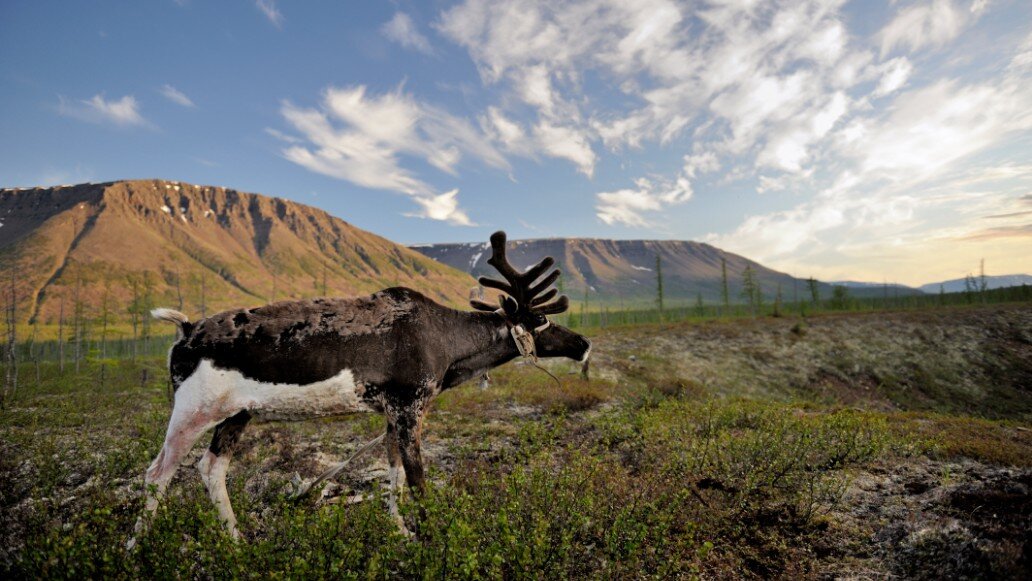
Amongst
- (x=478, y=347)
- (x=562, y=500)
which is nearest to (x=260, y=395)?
(x=478, y=347)

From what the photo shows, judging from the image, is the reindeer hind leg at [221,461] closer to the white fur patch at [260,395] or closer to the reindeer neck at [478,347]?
the white fur patch at [260,395]

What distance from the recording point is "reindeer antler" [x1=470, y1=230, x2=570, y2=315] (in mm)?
5691

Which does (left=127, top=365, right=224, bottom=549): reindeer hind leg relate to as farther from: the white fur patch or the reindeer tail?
the reindeer tail

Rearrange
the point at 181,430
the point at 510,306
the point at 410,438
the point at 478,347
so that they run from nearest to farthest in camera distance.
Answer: the point at 181,430, the point at 410,438, the point at 478,347, the point at 510,306

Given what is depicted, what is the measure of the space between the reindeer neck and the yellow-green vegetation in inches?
53.8

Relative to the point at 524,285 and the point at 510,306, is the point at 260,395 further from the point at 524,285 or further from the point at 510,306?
the point at 524,285

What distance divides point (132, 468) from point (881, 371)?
38.6 meters

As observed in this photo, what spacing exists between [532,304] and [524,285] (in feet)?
1.05

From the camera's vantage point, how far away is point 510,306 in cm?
572

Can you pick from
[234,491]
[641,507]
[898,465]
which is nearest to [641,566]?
[641,507]

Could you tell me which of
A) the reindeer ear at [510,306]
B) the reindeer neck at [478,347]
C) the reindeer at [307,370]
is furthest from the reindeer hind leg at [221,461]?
the reindeer ear at [510,306]

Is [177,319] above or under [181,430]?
above

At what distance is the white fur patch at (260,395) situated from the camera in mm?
4062

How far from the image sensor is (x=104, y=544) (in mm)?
3504
